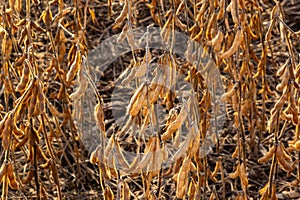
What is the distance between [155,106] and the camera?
1473mm

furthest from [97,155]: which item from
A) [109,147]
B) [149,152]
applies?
[149,152]

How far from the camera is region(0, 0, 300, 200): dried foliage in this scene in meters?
1.21

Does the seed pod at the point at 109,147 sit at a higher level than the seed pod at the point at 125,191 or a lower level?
higher

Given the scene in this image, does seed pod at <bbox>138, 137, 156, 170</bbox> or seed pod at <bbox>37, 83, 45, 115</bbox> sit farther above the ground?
seed pod at <bbox>37, 83, 45, 115</bbox>

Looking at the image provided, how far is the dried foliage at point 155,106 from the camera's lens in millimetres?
1215

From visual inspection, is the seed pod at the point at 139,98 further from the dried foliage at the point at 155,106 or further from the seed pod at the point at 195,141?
the seed pod at the point at 195,141

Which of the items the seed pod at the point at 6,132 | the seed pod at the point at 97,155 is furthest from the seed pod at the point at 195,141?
the seed pod at the point at 6,132

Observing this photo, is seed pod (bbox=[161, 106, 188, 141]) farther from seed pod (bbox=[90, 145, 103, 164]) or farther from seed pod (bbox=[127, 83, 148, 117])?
seed pod (bbox=[90, 145, 103, 164])

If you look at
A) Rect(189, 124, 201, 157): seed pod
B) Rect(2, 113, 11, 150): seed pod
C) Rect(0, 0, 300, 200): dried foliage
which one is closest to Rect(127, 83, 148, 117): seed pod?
Rect(0, 0, 300, 200): dried foliage

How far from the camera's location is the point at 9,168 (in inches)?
48.5

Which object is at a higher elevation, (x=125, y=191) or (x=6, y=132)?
(x=6, y=132)

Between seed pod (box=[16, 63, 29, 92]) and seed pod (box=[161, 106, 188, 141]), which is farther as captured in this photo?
seed pod (box=[16, 63, 29, 92])

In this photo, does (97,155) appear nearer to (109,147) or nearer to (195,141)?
(109,147)

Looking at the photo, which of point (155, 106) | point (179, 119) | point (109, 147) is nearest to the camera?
point (179, 119)
